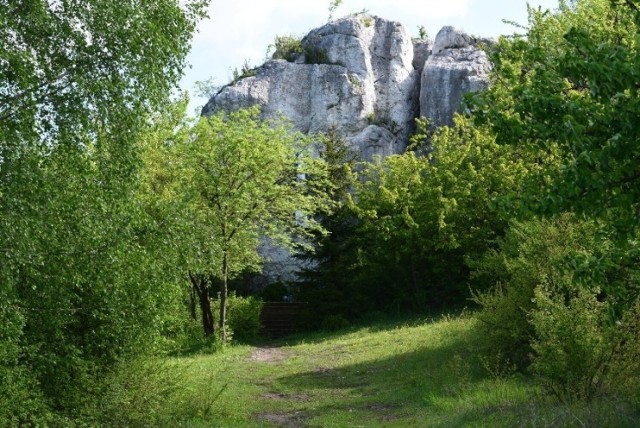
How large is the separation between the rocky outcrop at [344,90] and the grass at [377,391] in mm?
28539

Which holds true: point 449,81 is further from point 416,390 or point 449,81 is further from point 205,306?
point 416,390

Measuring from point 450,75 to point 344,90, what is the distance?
7.54 meters

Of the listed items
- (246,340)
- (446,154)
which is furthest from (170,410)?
(446,154)

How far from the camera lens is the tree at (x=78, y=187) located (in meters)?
11.5

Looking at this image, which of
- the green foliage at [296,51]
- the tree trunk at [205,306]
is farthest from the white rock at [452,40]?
the tree trunk at [205,306]

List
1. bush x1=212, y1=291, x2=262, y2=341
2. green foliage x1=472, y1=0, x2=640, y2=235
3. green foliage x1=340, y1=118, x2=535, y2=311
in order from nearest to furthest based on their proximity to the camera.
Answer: green foliage x1=472, y1=0, x2=640, y2=235 → green foliage x1=340, y1=118, x2=535, y2=311 → bush x1=212, y1=291, x2=262, y2=341

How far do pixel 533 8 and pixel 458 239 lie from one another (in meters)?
10.5

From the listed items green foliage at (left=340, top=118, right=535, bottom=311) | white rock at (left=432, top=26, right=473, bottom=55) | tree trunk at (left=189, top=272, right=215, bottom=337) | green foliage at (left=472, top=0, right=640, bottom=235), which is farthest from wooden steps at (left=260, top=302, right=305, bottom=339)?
green foliage at (left=472, top=0, right=640, bottom=235)

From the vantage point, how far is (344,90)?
53.9 metres

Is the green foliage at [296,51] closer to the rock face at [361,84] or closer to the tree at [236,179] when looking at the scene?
the rock face at [361,84]

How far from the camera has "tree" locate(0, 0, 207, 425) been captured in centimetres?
1150

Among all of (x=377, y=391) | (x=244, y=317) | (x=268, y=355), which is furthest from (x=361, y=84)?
(x=377, y=391)

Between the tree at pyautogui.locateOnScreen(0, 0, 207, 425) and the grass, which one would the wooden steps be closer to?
the grass

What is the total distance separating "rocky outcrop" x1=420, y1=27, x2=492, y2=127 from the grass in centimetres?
2694
